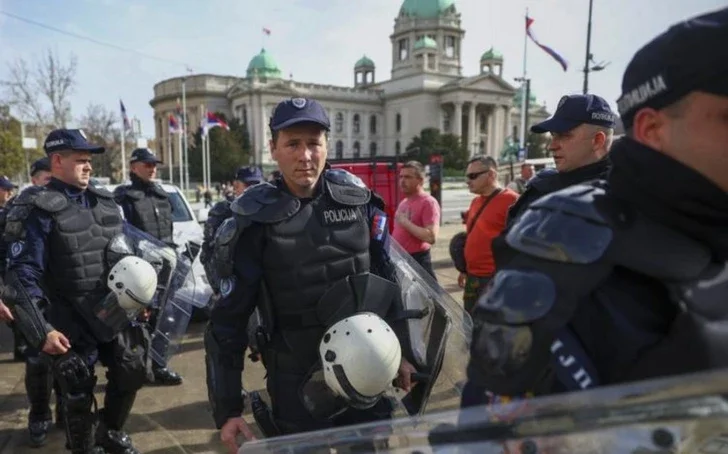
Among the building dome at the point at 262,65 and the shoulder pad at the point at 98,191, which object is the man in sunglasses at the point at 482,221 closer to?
the shoulder pad at the point at 98,191

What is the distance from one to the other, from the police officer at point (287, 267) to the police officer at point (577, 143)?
1255 mm

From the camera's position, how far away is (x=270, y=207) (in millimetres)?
2217

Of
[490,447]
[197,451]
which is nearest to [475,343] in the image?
[490,447]

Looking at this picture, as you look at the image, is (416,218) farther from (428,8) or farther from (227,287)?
A: (428,8)

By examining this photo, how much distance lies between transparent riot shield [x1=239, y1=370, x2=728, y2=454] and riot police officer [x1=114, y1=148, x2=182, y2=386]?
5.55m

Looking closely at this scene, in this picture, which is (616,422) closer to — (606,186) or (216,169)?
(606,186)

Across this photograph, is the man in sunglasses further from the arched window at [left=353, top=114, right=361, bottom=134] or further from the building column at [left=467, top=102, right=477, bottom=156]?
the arched window at [left=353, top=114, right=361, bottom=134]

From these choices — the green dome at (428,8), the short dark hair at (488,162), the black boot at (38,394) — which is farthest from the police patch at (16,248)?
the green dome at (428,8)

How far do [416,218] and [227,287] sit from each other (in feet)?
11.2

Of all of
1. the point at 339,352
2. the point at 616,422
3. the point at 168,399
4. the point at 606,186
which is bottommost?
the point at 168,399

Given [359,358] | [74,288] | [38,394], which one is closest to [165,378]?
[38,394]

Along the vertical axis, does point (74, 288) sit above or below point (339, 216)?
below

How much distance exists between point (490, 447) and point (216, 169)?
53.2m

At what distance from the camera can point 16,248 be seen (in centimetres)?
323
